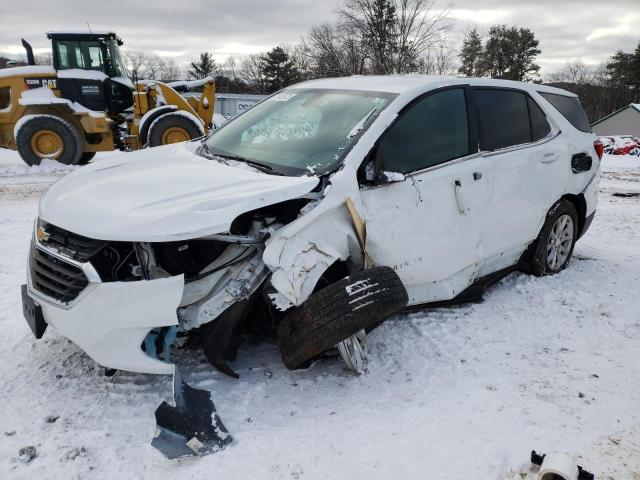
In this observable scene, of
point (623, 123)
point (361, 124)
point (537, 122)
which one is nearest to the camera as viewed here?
point (361, 124)

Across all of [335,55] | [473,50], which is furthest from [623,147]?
[473,50]

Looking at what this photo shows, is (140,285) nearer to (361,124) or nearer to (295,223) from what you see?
(295,223)

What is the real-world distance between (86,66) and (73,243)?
35.2ft

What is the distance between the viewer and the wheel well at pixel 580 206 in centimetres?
474

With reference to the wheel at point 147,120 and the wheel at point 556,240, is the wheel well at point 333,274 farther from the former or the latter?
the wheel at point 147,120

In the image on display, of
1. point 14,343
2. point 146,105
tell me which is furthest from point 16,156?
point 14,343

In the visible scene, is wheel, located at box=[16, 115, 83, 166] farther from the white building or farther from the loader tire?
the white building

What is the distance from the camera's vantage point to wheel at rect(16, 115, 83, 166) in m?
11.0

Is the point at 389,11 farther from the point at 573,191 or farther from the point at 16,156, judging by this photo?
the point at 573,191

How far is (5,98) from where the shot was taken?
39.3 ft

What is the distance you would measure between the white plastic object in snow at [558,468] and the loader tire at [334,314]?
100 centimetres

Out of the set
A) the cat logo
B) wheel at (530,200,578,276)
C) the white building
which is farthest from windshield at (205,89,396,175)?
the white building

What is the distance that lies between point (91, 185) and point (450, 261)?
2.32 meters

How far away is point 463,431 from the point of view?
2541 mm
